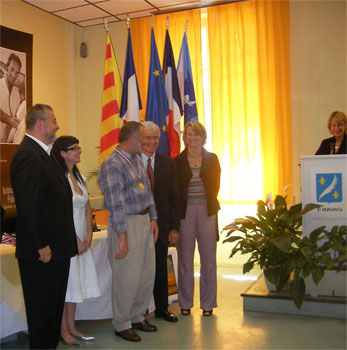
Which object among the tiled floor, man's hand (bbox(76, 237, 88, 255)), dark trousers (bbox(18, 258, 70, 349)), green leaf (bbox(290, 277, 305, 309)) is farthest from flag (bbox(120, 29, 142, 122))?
dark trousers (bbox(18, 258, 70, 349))

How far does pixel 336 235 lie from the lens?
371 centimetres

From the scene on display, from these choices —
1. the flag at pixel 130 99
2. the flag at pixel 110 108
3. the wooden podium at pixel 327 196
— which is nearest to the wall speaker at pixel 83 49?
the flag at pixel 110 108

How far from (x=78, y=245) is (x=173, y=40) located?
410 centimetres

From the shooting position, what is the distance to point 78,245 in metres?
2.96

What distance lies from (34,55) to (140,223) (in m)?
4.13

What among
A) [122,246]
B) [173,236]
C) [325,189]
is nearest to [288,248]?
[325,189]

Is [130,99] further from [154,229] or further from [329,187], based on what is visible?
[329,187]

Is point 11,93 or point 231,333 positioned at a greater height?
point 11,93

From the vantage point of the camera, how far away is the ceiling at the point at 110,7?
233 inches

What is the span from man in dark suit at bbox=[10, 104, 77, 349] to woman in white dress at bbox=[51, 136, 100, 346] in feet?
1.98

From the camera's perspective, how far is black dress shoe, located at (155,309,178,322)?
140 inches

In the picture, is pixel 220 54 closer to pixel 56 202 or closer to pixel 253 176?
pixel 253 176

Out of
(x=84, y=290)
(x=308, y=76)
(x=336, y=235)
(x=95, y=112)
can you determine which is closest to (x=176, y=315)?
(x=84, y=290)

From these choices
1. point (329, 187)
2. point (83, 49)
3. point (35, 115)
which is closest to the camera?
point (35, 115)
